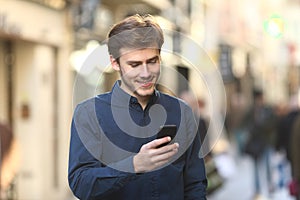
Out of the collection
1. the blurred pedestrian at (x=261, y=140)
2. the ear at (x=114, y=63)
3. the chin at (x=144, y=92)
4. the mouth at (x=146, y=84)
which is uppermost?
the ear at (x=114, y=63)

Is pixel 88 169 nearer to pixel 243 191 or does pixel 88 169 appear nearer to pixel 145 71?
pixel 145 71

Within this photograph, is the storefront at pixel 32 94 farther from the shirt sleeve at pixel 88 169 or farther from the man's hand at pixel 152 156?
the man's hand at pixel 152 156

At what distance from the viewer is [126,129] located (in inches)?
137

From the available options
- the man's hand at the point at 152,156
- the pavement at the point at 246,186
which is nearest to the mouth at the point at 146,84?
the man's hand at the point at 152,156

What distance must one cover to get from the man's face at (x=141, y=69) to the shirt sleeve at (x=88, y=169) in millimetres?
215

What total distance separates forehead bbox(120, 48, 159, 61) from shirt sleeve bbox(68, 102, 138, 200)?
0.87 feet

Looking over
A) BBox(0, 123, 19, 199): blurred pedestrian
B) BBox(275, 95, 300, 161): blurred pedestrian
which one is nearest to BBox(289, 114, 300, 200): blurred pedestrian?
BBox(0, 123, 19, 199): blurred pedestrian

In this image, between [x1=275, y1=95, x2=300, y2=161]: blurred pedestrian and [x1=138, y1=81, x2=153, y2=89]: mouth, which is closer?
[x1=138, y1=81, x2=153, y2=89]: mouth

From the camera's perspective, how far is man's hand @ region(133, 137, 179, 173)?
10.5 ft

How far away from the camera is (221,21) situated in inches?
1505

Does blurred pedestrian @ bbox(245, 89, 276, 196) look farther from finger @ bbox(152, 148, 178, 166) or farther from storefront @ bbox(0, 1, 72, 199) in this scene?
finger @ bbox(152, 148, 178, 166)

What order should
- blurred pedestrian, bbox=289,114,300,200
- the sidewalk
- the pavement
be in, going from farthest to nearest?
1. the sidewalk
2. the pavement
3. blurred pedestrian, bbox=289,114,300,200

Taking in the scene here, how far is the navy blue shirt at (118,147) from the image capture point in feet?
11.1

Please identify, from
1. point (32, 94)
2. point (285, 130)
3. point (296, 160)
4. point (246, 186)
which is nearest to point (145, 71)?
point (296, 160)
